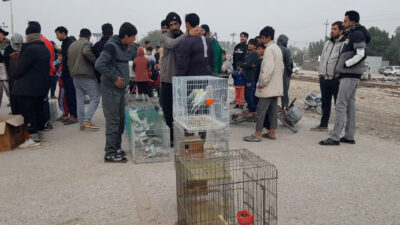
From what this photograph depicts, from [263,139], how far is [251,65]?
279 cm

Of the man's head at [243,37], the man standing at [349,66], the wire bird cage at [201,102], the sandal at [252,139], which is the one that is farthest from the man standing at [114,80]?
the man's head at [243,37]

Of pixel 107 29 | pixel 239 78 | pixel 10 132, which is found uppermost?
pixel 107 29

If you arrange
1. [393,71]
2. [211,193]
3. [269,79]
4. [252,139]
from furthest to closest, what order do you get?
[393,71] < [252,139] < [269,79] < [211,193]

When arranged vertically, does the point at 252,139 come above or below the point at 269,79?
below

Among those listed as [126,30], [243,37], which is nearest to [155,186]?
[126,30]

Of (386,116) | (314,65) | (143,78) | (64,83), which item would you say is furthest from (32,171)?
(314,65)

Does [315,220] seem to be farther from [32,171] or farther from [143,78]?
[143,78]

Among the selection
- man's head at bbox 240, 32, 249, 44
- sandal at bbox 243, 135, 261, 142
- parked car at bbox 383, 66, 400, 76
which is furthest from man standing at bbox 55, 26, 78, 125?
parked car at bbox 383, 66, 400, 76

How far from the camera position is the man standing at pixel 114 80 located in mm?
4859

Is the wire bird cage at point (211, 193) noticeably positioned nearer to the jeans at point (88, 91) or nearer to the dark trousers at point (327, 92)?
the dark trousers at point (327, 92)

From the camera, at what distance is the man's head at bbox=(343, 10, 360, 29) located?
6086mm

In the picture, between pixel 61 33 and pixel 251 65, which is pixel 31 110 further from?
pixel 251 65

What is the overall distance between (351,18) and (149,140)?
4300 millimetres

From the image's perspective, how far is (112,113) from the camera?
16.7 feet
